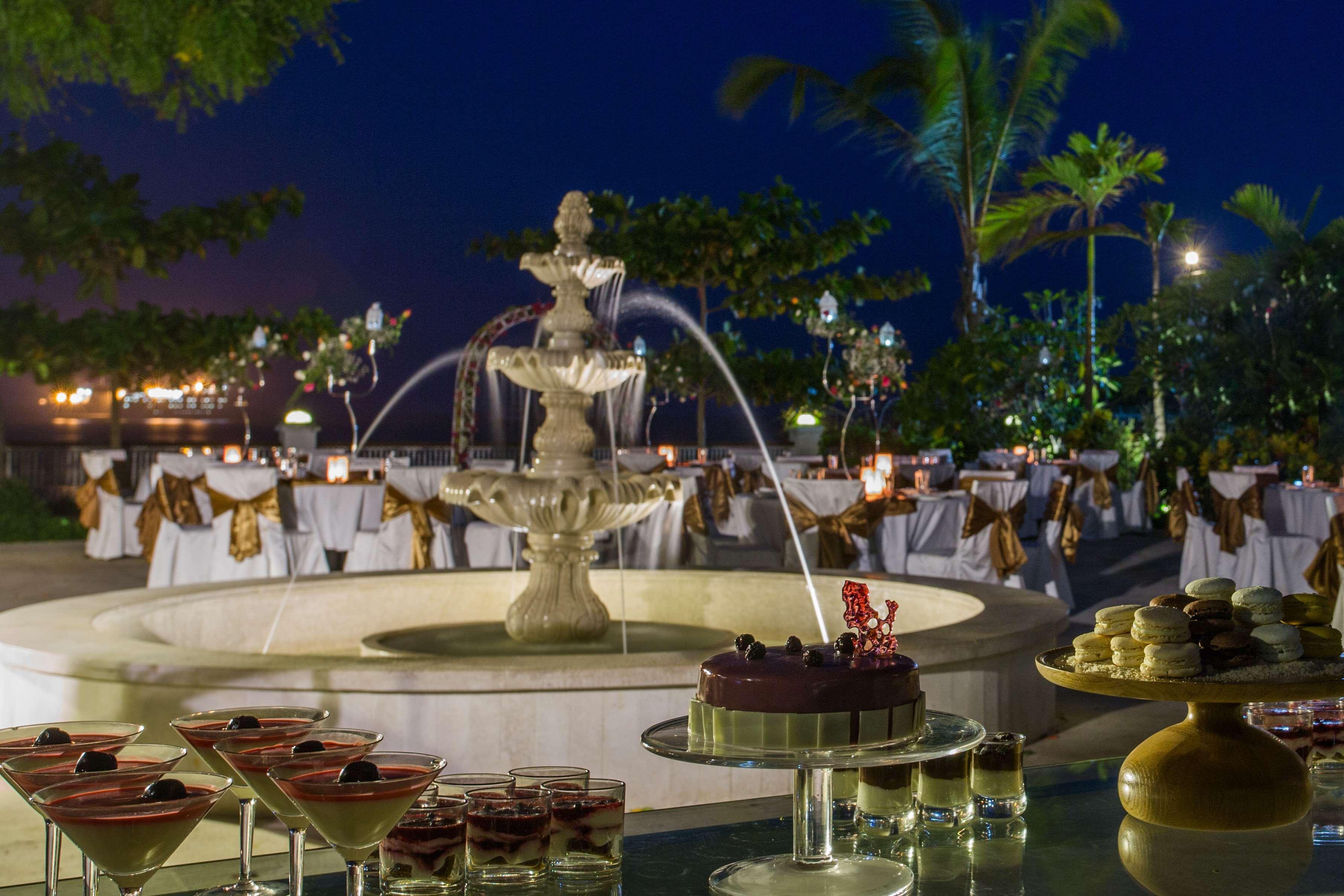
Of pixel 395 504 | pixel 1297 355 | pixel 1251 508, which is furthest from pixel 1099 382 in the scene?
pixel 395 504

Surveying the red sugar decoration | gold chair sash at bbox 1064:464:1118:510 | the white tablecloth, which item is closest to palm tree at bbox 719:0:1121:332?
gold chair sash at bbox 1064:464:1118:510

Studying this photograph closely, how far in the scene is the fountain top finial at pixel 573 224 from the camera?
5.59 metres

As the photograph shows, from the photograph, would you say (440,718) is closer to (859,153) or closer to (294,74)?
(294,74)

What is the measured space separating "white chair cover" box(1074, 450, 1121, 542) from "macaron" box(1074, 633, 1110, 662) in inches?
537

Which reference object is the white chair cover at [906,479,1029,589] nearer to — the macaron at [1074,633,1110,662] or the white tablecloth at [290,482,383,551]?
the white tablecloth at [290,482,383,551]

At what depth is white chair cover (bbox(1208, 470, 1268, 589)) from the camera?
9398 mm

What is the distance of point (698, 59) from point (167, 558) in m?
29.1

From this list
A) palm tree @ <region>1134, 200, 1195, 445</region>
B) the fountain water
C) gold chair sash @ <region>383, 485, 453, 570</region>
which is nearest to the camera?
the fountain water

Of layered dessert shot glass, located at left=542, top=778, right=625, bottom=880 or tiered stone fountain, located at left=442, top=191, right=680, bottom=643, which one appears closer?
layered dessert shot glass, located at left=542, top=778, right=625, bottom=880

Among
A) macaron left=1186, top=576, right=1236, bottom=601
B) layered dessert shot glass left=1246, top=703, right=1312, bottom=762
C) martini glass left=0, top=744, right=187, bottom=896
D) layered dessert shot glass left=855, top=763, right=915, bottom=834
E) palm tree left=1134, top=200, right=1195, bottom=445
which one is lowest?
layered dessert shot glass left=855, top=763, right=915, bottom=834

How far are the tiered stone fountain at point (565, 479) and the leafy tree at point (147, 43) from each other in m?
5.44

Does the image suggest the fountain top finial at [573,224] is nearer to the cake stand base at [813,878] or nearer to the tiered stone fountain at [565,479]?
the tiered stone fountain at [565,479]

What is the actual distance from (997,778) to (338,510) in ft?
30.0

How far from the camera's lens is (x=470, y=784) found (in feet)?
5.73
